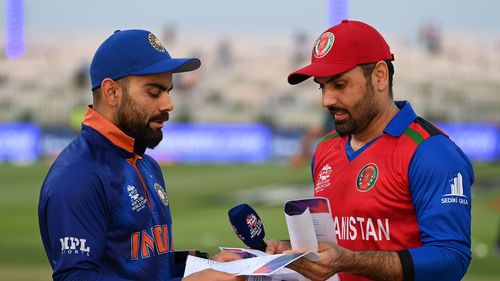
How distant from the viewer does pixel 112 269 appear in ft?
12.3

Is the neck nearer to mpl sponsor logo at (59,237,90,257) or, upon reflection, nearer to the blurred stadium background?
mpl sponsor logo at (59,237,90,257)

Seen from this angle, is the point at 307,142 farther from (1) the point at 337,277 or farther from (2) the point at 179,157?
(1) the point at 337,277

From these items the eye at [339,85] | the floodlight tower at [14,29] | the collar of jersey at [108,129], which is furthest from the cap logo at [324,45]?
the floodlight tower at [14,29]

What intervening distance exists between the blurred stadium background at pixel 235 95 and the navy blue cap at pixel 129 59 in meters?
14.9

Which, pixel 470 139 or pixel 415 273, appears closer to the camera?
pixel 415 273

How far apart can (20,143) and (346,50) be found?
2389 cm

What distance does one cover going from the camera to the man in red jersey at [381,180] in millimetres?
3723

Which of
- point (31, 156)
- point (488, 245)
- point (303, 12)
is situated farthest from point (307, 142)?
point (488, 245)

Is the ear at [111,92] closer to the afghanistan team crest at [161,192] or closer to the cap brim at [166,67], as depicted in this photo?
the cap brim at [166,67]

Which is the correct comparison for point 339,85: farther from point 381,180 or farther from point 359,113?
point 381,180

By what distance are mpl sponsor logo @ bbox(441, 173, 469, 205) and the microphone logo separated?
0.76 m

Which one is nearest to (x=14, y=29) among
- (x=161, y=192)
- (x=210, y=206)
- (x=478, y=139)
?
(x=210, y=206)

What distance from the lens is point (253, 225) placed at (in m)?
4.04

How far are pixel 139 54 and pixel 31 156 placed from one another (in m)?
23.4
